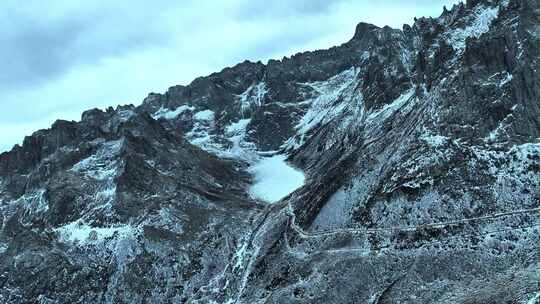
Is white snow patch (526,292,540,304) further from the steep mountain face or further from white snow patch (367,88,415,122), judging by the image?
white snow patch (367,88,415,122)

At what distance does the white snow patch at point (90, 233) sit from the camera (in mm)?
102438

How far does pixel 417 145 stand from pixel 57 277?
51105mm

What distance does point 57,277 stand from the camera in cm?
9638

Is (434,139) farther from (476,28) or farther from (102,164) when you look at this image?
(102,164)

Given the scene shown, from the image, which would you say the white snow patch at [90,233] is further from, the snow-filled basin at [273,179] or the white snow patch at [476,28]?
the white snow patch at [476,28]

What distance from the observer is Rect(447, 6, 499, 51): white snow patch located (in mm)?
107438

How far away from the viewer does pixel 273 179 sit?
147125mm

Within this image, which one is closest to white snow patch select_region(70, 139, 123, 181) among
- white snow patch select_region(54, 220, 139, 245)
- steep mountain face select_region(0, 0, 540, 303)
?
steep mountain face select_region(0, 0, 540, 303)

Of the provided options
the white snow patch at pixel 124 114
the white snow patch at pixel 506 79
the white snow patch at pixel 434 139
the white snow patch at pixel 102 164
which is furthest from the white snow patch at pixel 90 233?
the white snow patch at pixel 124 114

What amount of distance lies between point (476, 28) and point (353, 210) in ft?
127

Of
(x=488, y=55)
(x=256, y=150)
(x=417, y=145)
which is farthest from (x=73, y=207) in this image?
(x=256, y=150)

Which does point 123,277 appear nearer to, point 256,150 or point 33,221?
point 33,221

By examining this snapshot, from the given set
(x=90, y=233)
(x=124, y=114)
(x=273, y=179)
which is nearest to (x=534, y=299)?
(x=90, y=233)

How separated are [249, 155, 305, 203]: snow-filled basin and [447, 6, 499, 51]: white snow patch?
38.0 meters
